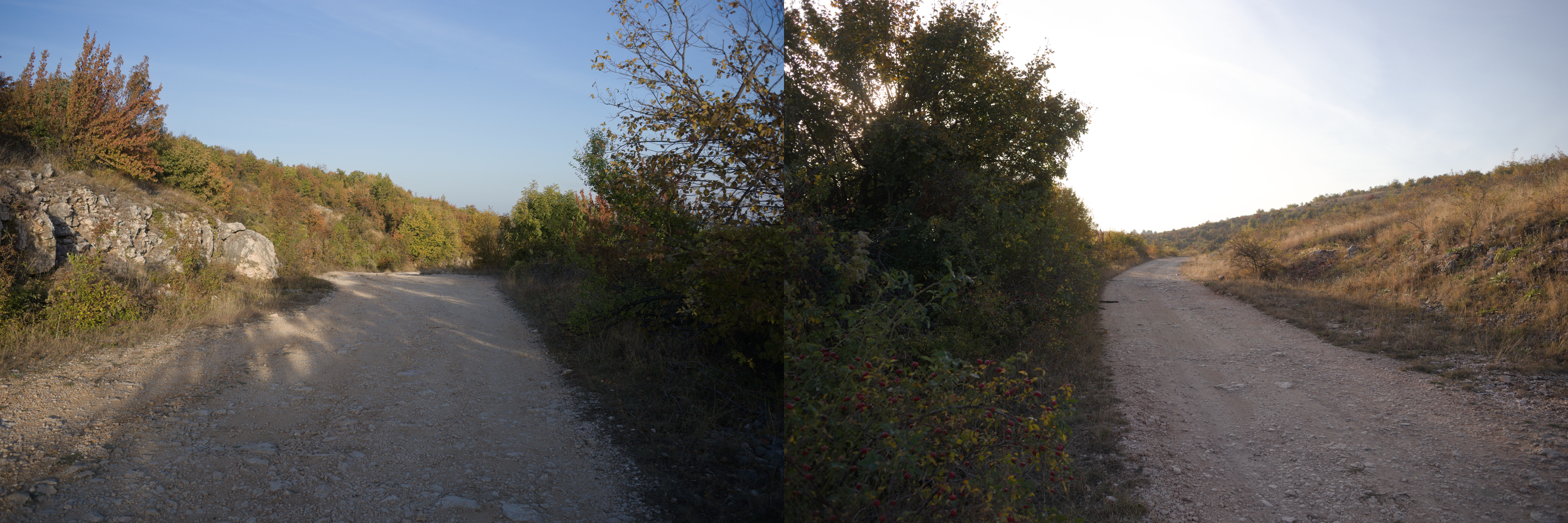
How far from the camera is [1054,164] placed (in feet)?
34.9

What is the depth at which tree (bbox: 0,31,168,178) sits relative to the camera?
1033cm

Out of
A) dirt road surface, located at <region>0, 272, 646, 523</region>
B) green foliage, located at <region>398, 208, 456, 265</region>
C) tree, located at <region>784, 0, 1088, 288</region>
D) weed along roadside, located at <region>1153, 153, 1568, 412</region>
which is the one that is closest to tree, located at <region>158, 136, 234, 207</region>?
dirt road surface, located at <region>0, 272, 646, 523</region>

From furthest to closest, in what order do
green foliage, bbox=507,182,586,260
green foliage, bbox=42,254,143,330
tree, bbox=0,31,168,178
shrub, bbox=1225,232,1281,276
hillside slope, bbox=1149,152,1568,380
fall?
green foliage, bbox=507,182,586,260
shrub, bbox=1225,232,1281,276
tree, bbox=0,31,168,178
hillside slope, bbox=1149,152,1568,380
green foliage, bbox=42,254,143,330

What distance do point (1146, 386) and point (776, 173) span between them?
5.23m

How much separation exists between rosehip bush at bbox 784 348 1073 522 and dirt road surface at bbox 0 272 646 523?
4.35ft

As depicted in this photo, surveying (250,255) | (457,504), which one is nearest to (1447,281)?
(457,504)

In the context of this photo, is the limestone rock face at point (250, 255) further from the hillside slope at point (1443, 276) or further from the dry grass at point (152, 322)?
the hillside slope at point (1443, 276)

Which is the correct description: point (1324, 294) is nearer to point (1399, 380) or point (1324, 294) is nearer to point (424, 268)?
point (1399, 380)

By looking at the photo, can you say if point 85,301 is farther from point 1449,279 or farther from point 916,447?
point 1449,279

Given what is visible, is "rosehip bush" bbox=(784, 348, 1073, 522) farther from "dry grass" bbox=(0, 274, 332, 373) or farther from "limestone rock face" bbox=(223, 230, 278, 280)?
"limestone rock face" bbox=(223, 230, 278, 280)

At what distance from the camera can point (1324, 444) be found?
5.05m

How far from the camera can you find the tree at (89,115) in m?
10.3

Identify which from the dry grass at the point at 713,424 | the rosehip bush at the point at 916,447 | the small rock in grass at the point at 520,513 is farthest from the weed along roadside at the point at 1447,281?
the small rock in grass at the point at 520,513

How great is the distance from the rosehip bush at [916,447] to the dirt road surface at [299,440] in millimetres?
1325
